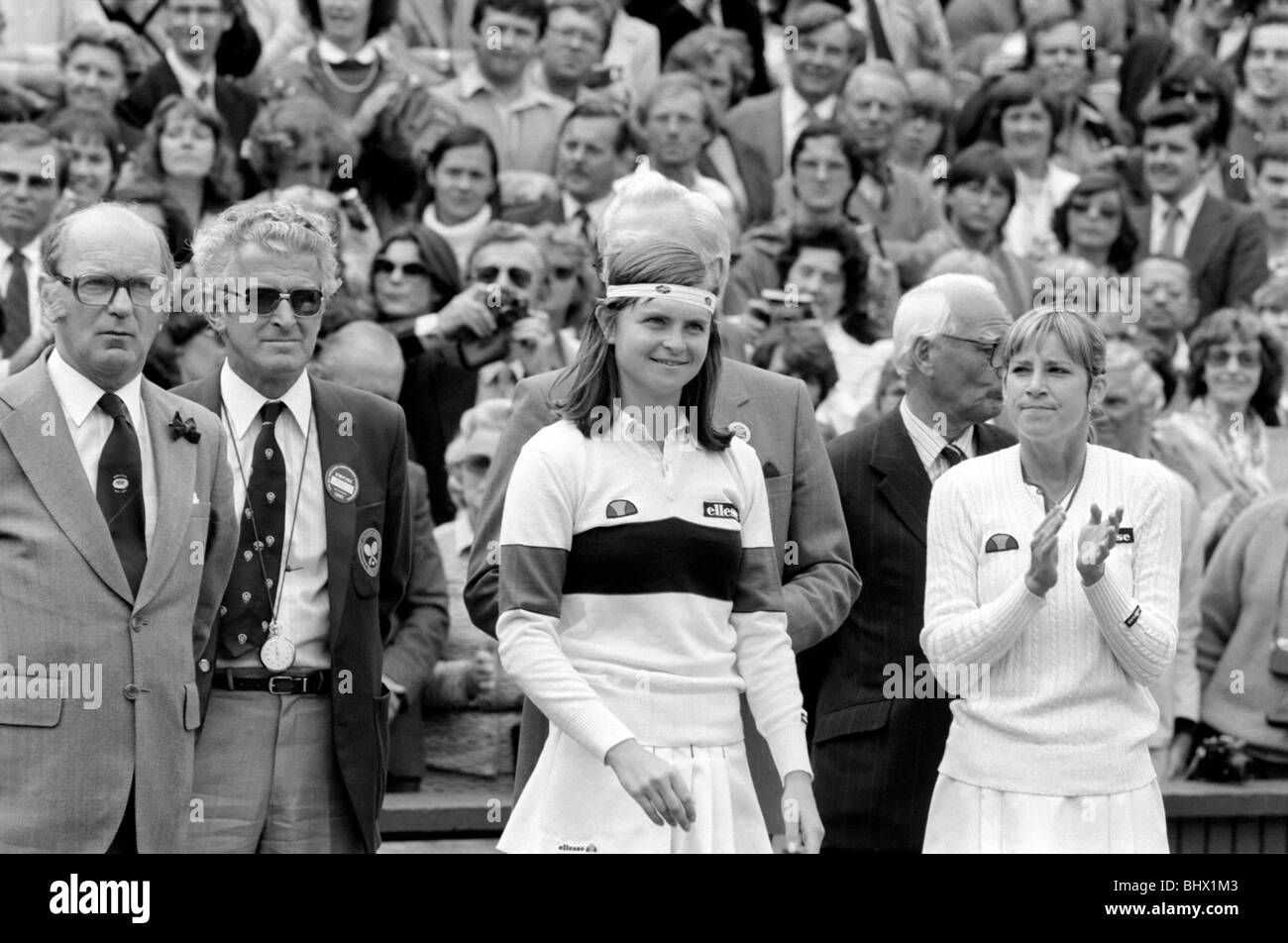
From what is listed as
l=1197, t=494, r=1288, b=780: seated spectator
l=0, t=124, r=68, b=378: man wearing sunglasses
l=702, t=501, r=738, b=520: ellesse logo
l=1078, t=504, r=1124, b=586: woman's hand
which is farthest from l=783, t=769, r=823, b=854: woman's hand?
l=0, t=124, r=68, b=378: man wearing sunglasses

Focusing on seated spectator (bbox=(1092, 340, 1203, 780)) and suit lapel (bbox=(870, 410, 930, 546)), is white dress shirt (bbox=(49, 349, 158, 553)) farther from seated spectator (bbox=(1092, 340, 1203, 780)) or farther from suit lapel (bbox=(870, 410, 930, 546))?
seated spectator (bbox=(1092, 340, 1203, 780))

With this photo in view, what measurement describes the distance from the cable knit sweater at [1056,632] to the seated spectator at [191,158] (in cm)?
430

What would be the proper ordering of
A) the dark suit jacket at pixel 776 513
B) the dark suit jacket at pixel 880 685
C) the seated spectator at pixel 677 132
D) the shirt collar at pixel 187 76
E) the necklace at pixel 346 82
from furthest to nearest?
the seated spectator at pixel 677 132 < the necklace at pixel 346 82 < the shirt collar at pixel 187 76 < the dark suit jacket at pixel 880 685 < the dark suit jacket at pixel 776 513

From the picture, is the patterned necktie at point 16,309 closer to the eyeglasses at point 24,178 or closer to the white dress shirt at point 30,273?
the white dress shirt at point 30,273

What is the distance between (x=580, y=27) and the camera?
9.57 m

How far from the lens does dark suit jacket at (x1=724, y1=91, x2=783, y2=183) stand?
962 cm

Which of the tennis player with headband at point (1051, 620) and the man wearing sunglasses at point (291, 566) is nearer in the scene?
the tennis player with headband at point (1051, 620)

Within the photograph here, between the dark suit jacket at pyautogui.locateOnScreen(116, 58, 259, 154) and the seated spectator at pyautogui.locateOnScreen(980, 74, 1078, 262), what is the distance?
344cm

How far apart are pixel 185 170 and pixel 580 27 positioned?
2.14m

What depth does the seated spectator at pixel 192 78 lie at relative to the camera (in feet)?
28.4

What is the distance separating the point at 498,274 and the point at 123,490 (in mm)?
3732

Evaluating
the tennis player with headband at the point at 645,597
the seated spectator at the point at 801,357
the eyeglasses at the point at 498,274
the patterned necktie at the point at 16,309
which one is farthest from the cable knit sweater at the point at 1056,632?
the patterned necktie at the point at 16,309
